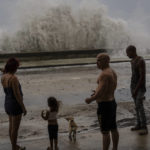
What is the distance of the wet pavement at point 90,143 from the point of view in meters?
5.49

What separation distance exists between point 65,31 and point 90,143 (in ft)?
101

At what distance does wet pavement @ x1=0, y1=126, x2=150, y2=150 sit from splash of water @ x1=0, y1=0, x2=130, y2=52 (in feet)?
94.1

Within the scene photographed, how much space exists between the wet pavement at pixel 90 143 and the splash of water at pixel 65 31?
28.7 meters

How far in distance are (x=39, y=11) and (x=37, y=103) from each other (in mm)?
27324

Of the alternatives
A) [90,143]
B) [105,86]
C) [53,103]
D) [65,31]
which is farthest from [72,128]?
[65,31]

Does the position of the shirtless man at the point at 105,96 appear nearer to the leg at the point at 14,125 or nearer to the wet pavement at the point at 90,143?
the wet pavement at the point at 90,143

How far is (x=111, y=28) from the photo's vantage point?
37406mm

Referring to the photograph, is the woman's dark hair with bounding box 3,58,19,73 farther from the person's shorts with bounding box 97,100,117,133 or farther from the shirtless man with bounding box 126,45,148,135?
the shirtless man with bounding box 126,45,148,135

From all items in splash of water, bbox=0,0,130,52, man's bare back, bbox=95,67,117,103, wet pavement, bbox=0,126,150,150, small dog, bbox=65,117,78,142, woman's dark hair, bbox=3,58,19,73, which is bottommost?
wet pavement, bbox=0,126,150,150

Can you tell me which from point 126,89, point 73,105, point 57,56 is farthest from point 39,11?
point 73,105

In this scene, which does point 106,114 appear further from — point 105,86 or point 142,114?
point 142,114

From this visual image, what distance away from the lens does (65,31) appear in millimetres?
36031

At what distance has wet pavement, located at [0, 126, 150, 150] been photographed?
5488 millimetres

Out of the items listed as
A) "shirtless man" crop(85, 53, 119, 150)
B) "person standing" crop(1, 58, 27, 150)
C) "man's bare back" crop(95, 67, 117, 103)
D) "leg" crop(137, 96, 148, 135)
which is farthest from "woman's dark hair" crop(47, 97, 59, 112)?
"leg" crop(137, 96, 148, 135)
